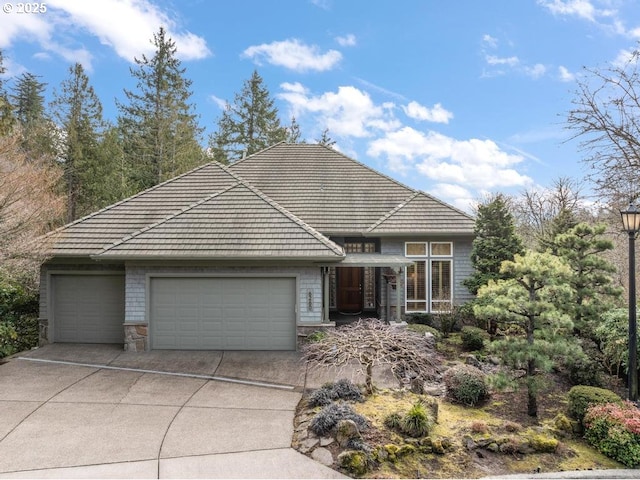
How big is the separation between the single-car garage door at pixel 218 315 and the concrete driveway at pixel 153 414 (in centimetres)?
37

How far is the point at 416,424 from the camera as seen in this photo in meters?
5.64

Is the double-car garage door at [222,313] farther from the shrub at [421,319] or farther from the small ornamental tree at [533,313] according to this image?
the small ornamental tree at [533,313]

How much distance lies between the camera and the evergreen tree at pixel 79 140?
21750mm

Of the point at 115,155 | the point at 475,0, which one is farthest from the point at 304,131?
the point at 475,0

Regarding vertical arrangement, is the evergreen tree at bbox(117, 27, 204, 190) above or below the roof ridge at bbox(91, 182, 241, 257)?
above

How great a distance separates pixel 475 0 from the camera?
10516 millimetres

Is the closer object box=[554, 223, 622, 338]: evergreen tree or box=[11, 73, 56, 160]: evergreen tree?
box=[554, 223, 622, 338]: evergreen tree

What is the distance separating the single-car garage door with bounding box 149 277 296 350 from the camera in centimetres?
997

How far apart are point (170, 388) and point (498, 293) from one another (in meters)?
6.62

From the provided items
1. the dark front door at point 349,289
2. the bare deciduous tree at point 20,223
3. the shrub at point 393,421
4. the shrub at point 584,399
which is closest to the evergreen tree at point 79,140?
the bare deciduous tree at point 20,223

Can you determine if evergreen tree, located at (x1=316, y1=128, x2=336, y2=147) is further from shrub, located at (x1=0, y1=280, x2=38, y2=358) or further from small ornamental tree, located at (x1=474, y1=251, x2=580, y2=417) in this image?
small ornamental tree, located at (x1=474, y1=251, x2=580, y2=417)

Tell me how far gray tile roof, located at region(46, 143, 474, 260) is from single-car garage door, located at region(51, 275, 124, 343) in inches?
40.7

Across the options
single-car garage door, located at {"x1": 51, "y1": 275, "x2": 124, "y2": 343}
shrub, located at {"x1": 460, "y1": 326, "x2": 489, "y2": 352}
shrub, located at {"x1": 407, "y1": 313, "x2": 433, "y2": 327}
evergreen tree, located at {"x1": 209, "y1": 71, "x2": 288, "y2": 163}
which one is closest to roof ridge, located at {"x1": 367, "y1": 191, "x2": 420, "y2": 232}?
shrub, located at {"x1": 407, "y1": 313, "x2": 433, "y2": 327}

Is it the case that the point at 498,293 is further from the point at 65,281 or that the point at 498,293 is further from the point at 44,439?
the point at 65,281
